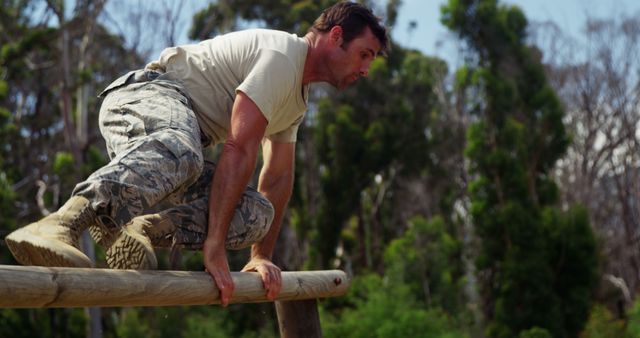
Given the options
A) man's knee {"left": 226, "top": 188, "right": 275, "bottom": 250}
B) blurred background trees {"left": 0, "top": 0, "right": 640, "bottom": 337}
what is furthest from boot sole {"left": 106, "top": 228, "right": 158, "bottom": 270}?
blurred background trees {"left": 0, "top": 0, "right": 640, "bottom": 337}

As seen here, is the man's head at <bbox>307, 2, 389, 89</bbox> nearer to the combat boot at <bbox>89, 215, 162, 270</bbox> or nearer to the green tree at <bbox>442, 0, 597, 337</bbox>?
the combat boot at <bbox>89, 215, 162, 270</bbox>

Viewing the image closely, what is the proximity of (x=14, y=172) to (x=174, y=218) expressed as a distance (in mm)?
12516

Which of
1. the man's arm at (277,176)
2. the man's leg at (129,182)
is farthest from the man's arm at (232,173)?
the man's arm at (277,176)

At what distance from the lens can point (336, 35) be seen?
9.71 feet

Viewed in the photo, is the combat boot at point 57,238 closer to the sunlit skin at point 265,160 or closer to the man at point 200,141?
the man at point 200,141

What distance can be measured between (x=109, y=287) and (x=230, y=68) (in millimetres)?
995

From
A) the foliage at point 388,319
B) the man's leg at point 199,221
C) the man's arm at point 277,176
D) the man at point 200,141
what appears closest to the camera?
the man at point 200,141

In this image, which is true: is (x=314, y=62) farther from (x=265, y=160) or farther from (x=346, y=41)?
(x=265, y=160)

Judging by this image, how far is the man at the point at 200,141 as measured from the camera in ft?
7.96

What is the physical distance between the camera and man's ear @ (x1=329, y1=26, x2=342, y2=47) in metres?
2.95

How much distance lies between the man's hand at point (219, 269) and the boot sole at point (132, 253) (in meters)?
0.21

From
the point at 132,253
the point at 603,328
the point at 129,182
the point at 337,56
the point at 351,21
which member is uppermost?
the point at 351,21

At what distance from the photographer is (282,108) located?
3.07 metres

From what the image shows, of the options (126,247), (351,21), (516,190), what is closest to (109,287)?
(126,247)
